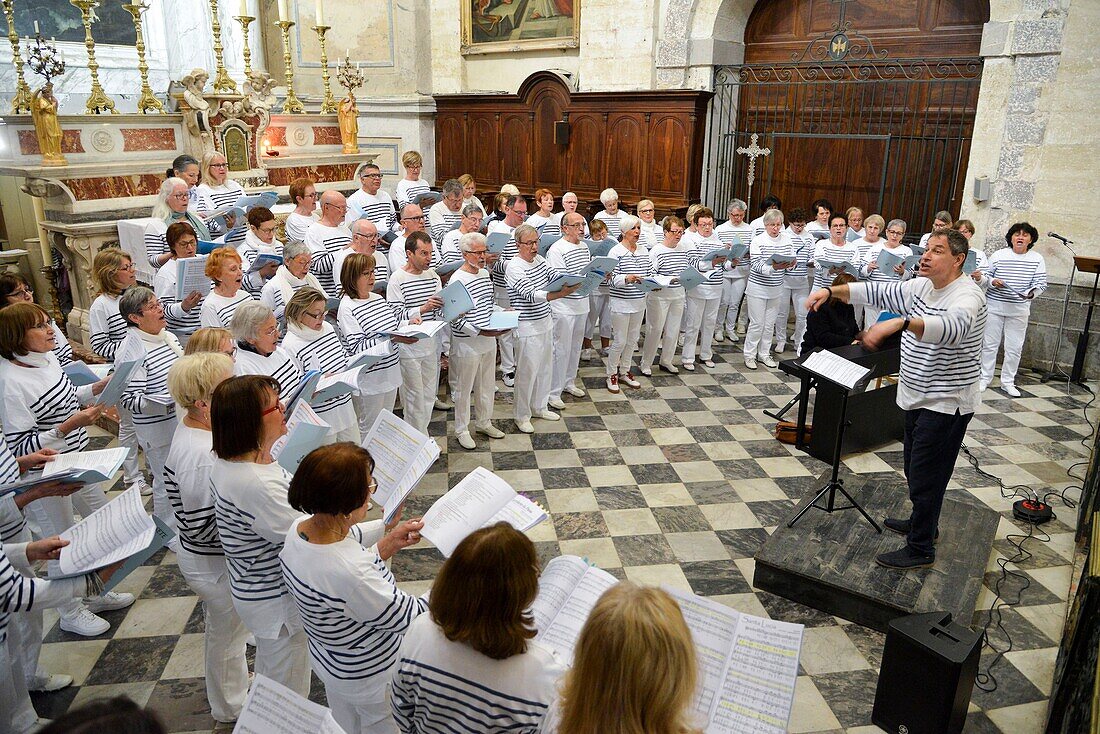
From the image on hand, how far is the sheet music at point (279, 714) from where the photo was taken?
77.8 inches

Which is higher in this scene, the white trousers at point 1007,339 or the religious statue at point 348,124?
the religious statue at point 348,124

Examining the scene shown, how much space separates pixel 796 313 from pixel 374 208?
5249 millimetres

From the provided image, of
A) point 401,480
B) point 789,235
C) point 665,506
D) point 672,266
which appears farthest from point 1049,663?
point 789,235

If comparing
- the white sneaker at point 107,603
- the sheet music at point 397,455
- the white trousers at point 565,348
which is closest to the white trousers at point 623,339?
the white trousers at point 565,348

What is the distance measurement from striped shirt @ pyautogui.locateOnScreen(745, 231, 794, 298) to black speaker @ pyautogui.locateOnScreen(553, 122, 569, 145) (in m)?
5.02

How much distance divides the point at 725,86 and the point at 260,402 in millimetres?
10808

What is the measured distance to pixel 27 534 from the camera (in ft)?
12.1

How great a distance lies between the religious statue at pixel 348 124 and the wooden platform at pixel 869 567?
30.2 feet

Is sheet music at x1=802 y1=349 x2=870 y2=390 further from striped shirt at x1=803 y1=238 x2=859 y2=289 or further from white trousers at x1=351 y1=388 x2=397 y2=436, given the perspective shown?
striped shirt at x1=803 y1=238 x2=859 y2=289

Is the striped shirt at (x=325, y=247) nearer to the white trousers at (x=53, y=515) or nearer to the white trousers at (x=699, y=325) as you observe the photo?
the white trousers at (x=53, y=515)

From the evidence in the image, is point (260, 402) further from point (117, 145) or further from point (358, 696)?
point (117, 145)

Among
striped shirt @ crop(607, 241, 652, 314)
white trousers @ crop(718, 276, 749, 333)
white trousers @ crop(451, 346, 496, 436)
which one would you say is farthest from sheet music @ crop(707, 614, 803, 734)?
white trousers @ crop(718, 276, 749, 333)

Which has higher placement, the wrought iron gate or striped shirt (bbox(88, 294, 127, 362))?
the wrought iron gate

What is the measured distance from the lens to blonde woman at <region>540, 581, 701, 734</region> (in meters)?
1.68
